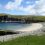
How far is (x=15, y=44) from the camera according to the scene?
1884 centimetres

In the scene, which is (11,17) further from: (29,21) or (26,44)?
(26,44)

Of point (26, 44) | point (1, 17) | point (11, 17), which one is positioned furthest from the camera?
point (11, 17)

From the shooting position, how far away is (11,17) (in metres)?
146

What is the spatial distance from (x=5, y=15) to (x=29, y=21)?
2394cm

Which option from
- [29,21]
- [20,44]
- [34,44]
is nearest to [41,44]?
[34,44]

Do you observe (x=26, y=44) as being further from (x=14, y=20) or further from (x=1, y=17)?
(x=14, y=20)

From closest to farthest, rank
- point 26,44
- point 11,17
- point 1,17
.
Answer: point 26,44 → point 1,17 → point 11,17

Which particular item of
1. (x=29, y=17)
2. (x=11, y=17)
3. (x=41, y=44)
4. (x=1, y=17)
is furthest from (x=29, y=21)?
(x=41, y=44)

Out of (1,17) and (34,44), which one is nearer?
(34,44)

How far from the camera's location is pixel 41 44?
18.8m

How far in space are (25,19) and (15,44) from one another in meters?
121

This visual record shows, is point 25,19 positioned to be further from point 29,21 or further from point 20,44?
point 20,44

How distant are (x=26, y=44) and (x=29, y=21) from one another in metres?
128

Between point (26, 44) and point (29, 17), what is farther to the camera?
point (29, 17)
